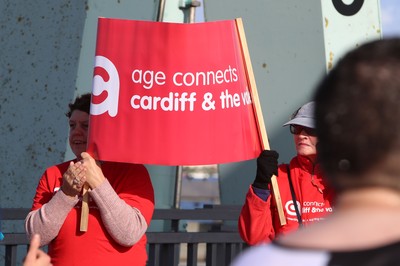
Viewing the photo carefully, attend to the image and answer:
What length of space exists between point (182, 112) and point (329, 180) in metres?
2.69

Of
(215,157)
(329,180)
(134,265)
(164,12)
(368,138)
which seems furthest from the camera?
(164,12)

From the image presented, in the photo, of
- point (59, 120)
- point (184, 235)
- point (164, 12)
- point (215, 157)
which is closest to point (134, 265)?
point (215, 157)

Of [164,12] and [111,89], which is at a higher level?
[164,12]

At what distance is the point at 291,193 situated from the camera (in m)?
3.95

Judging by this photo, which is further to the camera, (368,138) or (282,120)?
(282,120)

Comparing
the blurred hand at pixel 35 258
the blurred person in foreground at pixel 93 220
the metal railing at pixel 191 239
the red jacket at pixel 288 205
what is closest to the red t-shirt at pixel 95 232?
the blurred person in foreground at pixel 93 220

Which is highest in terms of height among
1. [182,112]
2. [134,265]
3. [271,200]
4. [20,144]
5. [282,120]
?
[282,120]

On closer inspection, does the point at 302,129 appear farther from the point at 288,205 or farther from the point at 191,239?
the point at 191,239

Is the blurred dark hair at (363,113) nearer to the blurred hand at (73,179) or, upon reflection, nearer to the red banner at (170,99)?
the blurred hand at (73,179)

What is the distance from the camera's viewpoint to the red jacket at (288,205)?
374cm

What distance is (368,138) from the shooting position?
1.34m

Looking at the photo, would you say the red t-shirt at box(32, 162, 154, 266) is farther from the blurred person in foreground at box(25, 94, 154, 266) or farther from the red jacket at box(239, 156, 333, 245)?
the red jacket at box(239, 156, 333, 245)

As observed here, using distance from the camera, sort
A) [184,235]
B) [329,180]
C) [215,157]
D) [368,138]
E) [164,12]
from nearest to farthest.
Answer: [368,138], [329,180], [215,157], [184,235], [164,12]

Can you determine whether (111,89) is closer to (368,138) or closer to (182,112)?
(182,112)
